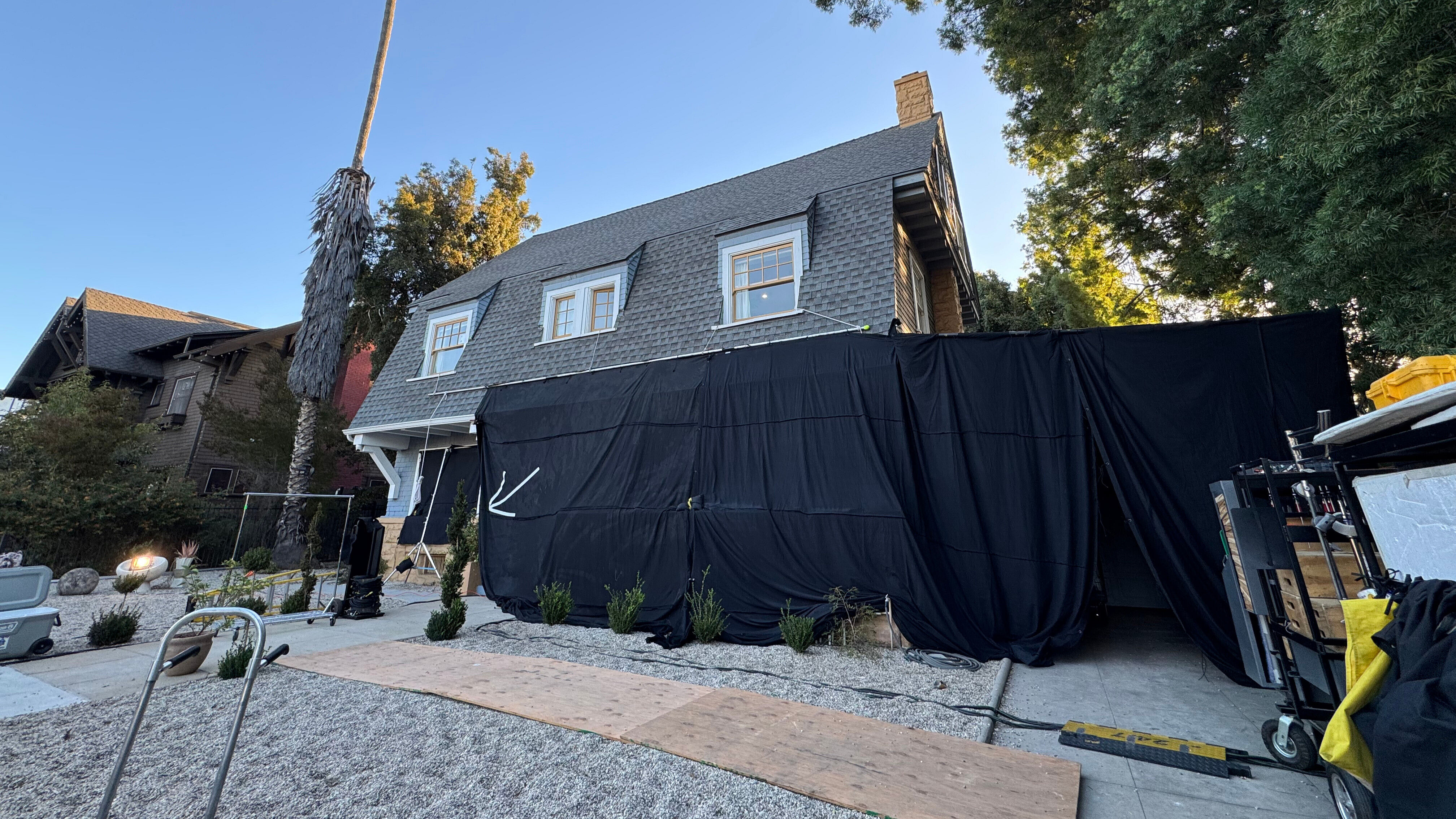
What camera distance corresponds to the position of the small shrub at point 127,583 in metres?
8.79

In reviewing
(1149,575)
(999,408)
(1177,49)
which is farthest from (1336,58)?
(1149,575)

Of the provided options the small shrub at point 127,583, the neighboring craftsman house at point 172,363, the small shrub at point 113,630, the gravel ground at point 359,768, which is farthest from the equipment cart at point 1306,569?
the neighboring craftsman house at point 172,363

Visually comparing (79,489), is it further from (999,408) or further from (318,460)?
(999,408)

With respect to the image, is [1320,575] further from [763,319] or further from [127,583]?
[127,583]

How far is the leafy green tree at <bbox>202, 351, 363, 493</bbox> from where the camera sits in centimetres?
1474

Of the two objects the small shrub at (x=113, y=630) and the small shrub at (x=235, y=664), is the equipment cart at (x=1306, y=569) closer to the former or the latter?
the small shrub at (x=235, y=664)

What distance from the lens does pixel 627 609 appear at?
6340 millimetres

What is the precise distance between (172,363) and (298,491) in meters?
11.1

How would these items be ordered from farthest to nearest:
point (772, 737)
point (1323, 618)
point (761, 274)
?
point (761, 274) < point (772, 737) < point (1323, 618)

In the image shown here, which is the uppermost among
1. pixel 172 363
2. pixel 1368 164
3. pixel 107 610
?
pixel 172 363

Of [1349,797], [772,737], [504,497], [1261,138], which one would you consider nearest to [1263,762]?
[1349,797]

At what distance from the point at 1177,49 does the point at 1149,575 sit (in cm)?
689

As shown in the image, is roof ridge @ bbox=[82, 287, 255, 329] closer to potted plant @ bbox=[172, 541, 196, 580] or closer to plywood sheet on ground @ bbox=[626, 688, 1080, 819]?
potted plant @ bbox=[172, 541, 196, 580]

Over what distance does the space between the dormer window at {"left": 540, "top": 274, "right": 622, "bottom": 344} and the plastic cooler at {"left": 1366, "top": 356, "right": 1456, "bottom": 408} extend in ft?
29.5
